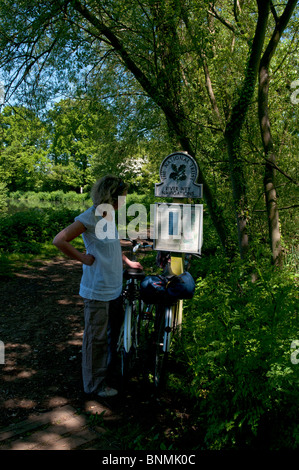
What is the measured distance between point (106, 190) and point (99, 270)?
2.48 ft

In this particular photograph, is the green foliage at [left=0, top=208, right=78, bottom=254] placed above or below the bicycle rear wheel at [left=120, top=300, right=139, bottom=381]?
above

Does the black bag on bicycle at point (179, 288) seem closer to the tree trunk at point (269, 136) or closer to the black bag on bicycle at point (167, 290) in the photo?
the black bag on bicycle at point (167, 290)

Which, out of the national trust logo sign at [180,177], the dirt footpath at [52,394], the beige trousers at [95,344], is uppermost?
the national trust logo sign at [180,177]

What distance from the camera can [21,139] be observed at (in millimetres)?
50281

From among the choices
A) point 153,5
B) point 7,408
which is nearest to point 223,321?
point 7,408

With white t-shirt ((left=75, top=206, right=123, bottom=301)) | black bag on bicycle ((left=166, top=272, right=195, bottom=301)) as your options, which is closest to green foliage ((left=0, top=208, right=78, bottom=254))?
white t-shirt ((left=75, top=206, right=123, bottom=301))

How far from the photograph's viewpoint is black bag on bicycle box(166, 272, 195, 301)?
365 centimetres

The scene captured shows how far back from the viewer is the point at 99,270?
3695 mm

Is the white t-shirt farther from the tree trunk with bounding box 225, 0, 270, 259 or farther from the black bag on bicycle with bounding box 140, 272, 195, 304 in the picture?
the tree trunk with bounding box 225, 0, 270, 259

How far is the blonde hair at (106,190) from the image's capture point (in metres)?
3.61

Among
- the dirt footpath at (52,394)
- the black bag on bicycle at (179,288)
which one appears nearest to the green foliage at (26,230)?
the dirt footpath at (52,394)

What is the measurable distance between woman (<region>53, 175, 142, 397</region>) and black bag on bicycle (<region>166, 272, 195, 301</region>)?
0.53 metres

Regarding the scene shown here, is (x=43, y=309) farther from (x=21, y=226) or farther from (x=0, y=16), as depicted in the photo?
(x=21, y=226)
